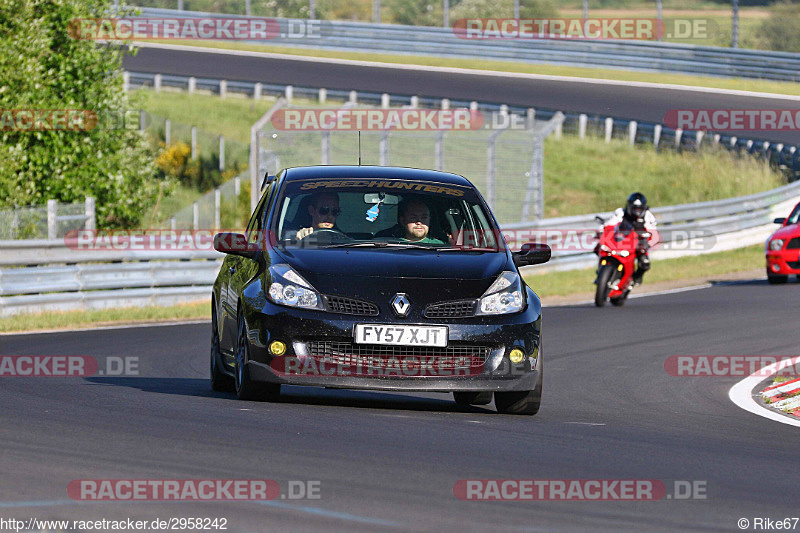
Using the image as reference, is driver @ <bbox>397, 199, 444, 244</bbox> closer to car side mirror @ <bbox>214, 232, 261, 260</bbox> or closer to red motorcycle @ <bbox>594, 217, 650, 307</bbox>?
car side mirror @ <bbox>214, 232, 261, 260</bbox>

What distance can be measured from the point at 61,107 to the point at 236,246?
17.5 meters

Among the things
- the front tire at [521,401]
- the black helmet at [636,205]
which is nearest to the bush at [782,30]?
the black helmet at [636,205]

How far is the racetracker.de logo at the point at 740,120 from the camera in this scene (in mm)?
36594

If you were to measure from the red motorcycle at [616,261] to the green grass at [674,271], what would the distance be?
8.97 feet

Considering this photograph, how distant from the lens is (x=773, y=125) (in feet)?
120

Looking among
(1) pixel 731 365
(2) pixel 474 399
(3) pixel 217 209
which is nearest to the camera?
(2) pixel 474 399

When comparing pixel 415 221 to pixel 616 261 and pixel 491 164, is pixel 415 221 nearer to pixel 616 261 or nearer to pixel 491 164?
pixel 616 261

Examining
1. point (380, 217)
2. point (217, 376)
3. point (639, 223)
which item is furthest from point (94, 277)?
point (380, 217)

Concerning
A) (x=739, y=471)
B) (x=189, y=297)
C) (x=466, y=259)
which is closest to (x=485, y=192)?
(x=189, y=297)

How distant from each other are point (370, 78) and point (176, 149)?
339 inches

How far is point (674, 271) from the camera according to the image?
2670 centimetres

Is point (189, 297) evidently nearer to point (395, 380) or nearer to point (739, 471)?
point (395, 380)

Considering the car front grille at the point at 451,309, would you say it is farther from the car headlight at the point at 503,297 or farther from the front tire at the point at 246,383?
the front tire at the point at 246,383

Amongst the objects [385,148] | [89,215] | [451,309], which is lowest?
[89,215]
